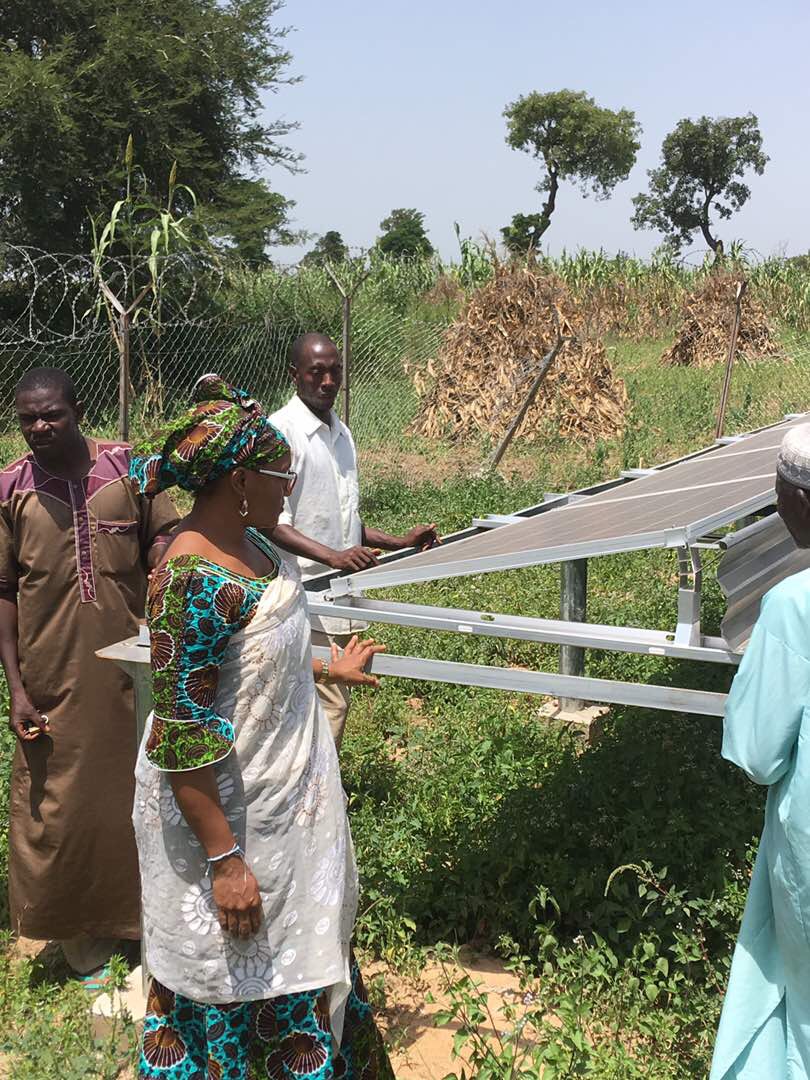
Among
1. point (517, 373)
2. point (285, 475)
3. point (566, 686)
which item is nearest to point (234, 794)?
point (285, 475)

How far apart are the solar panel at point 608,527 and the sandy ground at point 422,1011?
3.66 feet

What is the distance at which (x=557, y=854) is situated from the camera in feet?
10.9

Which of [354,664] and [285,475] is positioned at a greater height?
[285,475]

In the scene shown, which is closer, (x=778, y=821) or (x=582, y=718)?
(x=778, y=821)

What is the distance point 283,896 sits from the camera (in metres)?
2.00

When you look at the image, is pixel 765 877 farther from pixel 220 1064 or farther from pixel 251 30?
pixel 251 30

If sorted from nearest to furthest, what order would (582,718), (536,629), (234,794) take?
(234,794) < (536,629) < (582,718)

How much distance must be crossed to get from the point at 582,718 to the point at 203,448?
3.36 meters

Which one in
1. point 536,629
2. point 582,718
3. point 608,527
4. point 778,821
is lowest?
point 582,718

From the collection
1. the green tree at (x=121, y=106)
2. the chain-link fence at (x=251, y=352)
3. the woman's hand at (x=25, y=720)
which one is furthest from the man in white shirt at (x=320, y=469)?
the green tree at (x=121, y=106)

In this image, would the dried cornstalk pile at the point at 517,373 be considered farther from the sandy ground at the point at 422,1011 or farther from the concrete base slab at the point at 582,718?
the sandy ground at the point at 422,1011

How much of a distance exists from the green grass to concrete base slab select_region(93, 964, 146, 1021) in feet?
0.25

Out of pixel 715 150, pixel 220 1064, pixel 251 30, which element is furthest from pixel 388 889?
pixel 715 150

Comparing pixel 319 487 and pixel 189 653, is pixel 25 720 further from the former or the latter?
pixel 189 653
